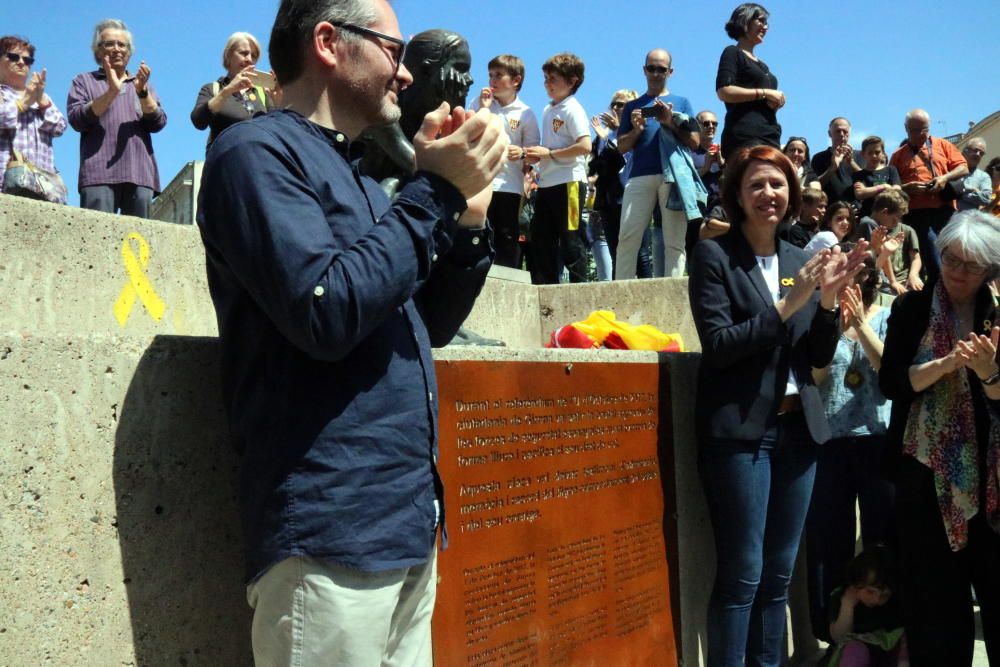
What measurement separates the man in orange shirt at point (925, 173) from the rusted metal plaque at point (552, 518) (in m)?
6.20

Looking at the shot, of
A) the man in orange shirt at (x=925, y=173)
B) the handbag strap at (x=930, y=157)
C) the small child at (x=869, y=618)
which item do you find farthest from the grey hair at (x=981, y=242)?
the handbag strap at (x=930, y=157)

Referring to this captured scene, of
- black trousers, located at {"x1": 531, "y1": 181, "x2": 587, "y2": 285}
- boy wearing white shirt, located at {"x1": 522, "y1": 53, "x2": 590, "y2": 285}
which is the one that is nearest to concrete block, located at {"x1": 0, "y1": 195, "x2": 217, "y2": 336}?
boy wearing white shirt, located at {"x1": 522, "y1": 53, "x2": 590, "y2": 285}

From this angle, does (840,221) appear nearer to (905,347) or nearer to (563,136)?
(563,136)

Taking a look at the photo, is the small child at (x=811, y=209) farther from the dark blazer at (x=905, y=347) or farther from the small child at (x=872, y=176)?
the dark blazer at (x=905, y=347)

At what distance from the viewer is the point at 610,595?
370cm

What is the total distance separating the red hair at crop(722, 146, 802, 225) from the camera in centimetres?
408

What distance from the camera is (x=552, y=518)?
338cm

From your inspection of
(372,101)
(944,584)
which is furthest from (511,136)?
(372,101)

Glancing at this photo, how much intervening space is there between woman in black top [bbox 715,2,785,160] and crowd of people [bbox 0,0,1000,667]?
0.07 ft

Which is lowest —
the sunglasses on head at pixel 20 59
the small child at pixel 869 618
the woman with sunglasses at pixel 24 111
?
the small child at pixel 869 618

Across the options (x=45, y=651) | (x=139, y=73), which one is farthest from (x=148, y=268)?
(x=139, y=73)

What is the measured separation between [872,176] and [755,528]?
638 cm

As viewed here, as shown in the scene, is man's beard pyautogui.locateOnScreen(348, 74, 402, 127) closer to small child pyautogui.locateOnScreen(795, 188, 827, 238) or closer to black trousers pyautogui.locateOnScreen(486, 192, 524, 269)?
black trousers pyautogui.locateOnScreen(486, 192, 524, 269)

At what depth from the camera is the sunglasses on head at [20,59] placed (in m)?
5.45
